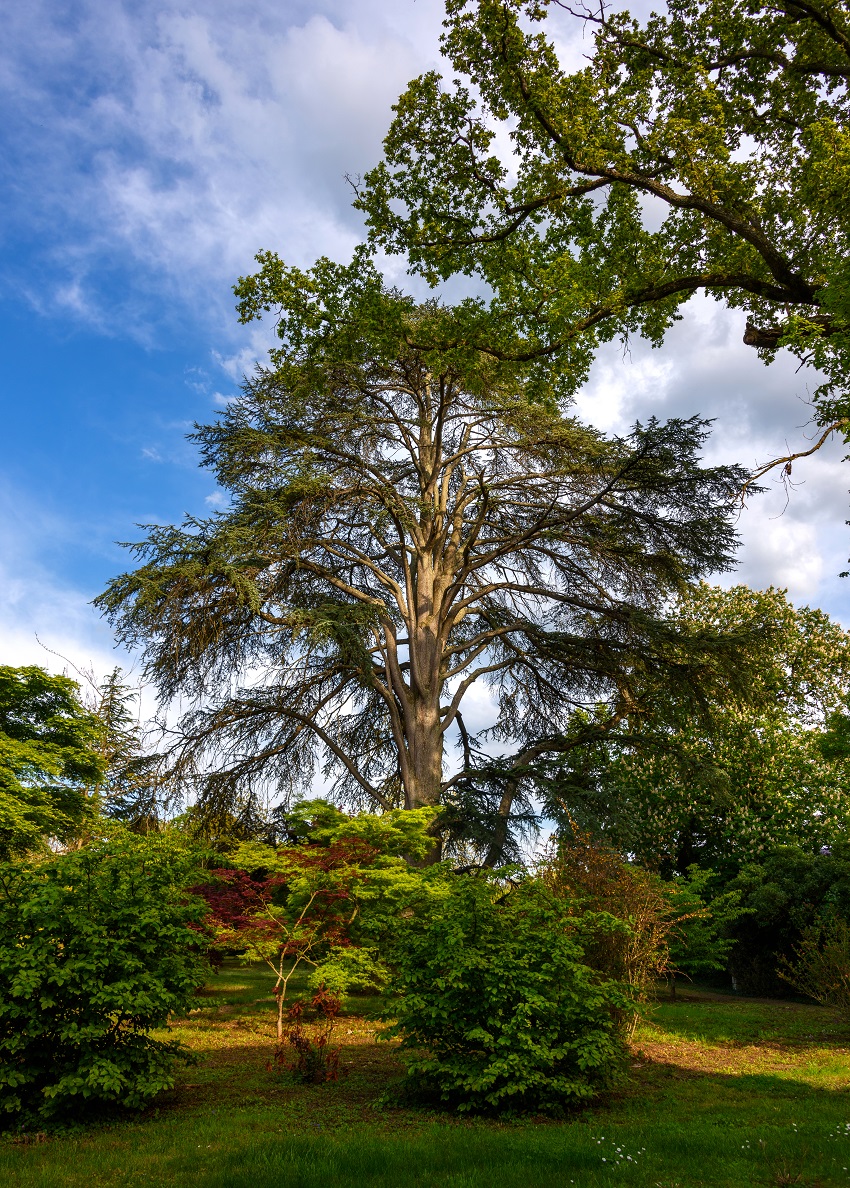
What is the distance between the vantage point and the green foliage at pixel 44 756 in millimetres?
15227

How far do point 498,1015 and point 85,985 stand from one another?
3.58 m

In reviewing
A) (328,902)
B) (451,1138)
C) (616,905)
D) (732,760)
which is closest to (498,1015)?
(451,1138)

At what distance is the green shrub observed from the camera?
727 centimetres

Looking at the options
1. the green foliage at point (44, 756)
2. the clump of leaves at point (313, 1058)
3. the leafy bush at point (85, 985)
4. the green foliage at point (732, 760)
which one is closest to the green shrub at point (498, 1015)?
the clump of leaves at point (313, 1058)

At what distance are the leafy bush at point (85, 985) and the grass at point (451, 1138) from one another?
0.41m

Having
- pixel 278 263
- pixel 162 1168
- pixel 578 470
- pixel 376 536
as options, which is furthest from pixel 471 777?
Result: pixel 162 1168

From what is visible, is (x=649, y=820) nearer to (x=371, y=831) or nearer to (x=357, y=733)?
(x=357, y=733)

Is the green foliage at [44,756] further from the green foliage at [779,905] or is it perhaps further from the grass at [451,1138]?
the green foliage at [779,905]

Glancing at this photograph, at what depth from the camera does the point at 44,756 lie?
15.4m

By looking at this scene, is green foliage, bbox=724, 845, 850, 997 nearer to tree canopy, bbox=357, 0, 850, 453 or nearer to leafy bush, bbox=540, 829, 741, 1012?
leafy bush, bbox=540, 829, 741, 1012

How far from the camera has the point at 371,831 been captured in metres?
11.8

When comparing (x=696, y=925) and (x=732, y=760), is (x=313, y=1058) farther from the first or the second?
(x=732, y=760)

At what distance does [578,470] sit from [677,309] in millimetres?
5421

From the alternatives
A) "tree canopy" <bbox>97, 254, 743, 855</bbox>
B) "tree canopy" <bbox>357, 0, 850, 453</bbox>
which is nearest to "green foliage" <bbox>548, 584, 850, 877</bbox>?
"tree canopy" <bbox>97, 254, 743, 855</bbox>
